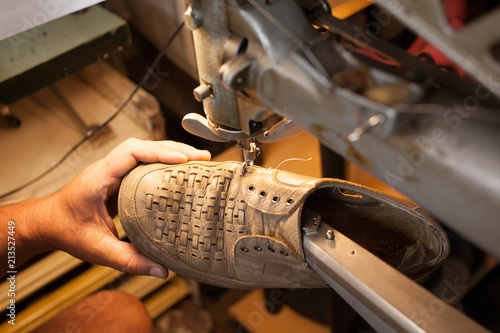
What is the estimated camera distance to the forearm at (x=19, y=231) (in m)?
1.03

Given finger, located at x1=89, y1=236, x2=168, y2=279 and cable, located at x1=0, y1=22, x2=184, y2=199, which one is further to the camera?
cable, located at x1=0, y1=22, x2=184, y2=199

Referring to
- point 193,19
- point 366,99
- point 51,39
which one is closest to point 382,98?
point 366,99

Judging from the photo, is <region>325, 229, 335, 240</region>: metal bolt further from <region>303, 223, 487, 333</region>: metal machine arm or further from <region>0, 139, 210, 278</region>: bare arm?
<region>0, 139, 210, 278</region>: bare arm

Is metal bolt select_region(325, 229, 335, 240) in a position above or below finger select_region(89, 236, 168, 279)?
above

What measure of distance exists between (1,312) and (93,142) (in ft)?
1.70

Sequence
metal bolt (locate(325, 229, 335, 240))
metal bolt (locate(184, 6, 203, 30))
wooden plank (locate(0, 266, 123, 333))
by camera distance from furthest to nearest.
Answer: wooden plank (locate(0, 266, 123, 333)) → metal bolt (locate(325, 229, 335, 240)) → metal bolt (locate(184, 6, 203, 30))

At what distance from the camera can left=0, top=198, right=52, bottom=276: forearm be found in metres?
1.03

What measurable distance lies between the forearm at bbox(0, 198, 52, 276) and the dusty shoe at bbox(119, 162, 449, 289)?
25cm

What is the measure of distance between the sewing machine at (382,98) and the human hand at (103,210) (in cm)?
32

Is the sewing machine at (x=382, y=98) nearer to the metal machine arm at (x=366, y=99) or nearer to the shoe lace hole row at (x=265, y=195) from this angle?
the metal machine arm at (x=366, y=99)

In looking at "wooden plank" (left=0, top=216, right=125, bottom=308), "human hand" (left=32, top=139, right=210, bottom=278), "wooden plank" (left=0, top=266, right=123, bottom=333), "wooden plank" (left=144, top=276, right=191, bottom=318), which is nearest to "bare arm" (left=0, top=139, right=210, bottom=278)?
"human hand" (left=32, top=139, right=210, bottom=278)

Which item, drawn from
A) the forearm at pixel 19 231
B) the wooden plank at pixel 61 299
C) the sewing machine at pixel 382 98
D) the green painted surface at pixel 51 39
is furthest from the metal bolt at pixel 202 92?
the wooden plank at pixel 61 299

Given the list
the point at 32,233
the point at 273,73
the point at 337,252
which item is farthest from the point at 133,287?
the point at 273,73

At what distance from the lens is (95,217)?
1000 millimetres
